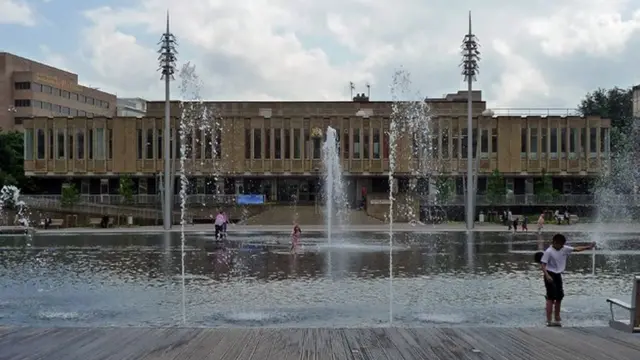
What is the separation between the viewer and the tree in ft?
228

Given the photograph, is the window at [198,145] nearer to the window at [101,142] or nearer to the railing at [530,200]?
the window at [101,142]

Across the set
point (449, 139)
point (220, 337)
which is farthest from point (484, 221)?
point (220, 337)

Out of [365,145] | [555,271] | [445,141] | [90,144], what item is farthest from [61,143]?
[555,271]

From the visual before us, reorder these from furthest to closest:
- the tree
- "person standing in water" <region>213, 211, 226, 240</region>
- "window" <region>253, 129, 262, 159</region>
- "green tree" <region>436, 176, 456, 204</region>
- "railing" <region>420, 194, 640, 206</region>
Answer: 1. "window" <region>253, 129, 262, 159</region>
2. the tree
3. "railing" <region>420, 194, 640, 206</region>
4. "green tree" <region>436, 176, 456, 204</region>
5. "person standing in water" <region>213, 211, 226, 240</region>

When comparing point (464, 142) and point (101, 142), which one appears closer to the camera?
point (464, 142)

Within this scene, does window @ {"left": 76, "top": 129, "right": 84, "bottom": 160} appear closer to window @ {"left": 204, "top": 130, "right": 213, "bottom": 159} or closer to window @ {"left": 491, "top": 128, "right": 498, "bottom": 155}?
window @ {"left": 204, "top": 130, "right": 213, "bottom": 159}

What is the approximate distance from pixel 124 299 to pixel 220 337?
5934 millimetres

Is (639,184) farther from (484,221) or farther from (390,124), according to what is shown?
(390,124)

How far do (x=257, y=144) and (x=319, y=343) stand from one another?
68.1 meters

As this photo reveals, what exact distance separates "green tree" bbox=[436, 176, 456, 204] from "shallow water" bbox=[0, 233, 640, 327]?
37.8 m

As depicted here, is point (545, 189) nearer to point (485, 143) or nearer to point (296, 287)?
point (485, 143)

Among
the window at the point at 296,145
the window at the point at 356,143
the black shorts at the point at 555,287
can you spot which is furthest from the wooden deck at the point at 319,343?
the window at the point at 356,143

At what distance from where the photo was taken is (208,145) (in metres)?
77.1

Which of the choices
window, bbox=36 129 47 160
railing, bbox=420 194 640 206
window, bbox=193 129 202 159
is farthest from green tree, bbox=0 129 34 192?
railing, bbox=420 194 640 206
